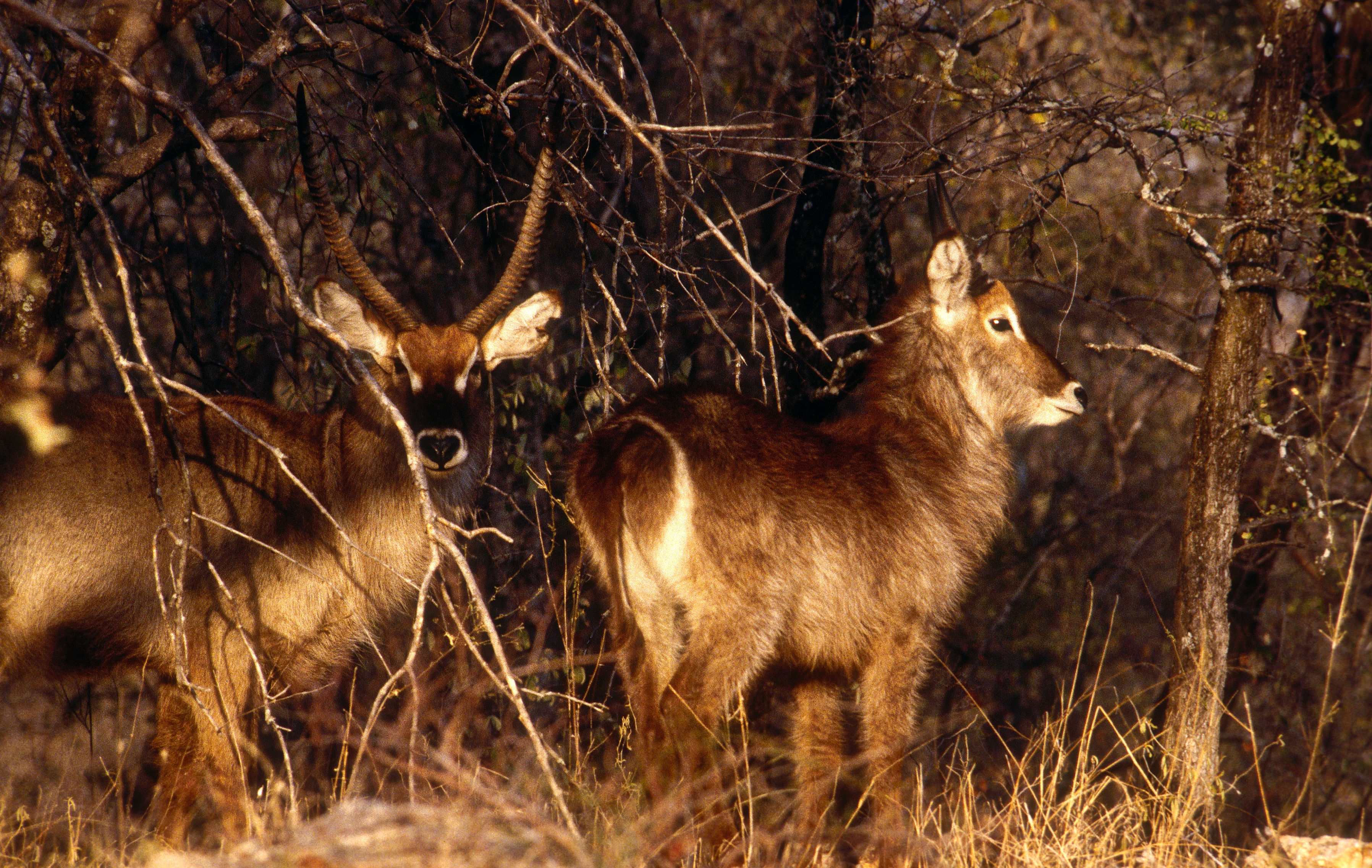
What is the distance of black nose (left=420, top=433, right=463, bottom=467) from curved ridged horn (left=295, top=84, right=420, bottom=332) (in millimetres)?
666

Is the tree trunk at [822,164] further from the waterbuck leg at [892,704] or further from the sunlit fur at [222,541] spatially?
the sunlit fur at [222,541]

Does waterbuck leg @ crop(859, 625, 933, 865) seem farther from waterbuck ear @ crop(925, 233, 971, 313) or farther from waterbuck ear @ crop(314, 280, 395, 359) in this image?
waterbuck ear @ crop(314, 280, 395, 359)

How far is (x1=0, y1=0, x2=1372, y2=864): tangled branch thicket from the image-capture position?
14.0 feet

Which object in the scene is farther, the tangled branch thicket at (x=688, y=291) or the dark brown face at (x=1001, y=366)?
the dark brown face at (x=1001, y=366)

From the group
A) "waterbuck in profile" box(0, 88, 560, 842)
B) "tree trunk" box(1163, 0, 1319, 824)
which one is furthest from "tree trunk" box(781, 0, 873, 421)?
"tree trunk" box(1163, 0, 1319, 824)

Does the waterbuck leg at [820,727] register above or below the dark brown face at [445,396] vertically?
below

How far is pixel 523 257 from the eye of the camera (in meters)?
4.82

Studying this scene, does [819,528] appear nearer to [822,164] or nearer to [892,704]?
[892,704]

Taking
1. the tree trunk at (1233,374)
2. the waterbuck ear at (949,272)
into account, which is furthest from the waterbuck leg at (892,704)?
the waterbuck ear at (949,272)

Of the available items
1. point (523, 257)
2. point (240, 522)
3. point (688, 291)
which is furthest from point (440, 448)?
point (688, 291)

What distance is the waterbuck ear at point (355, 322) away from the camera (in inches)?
187

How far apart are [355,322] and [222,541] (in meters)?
1.13

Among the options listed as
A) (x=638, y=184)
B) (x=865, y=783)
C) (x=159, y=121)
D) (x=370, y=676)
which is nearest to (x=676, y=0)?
(x=638, y=184)

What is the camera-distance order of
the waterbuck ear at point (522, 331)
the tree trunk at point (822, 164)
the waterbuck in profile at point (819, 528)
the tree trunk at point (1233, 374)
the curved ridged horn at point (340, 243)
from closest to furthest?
1. the waterbuck in profile at point (819, 528)
2. the curved ridged horn at point (340, 243)
3. the tree trunk at point (1233, 374)
4. the waterbuck ear at point (522, 331)
5. the tree trunk at point (822, 164)
